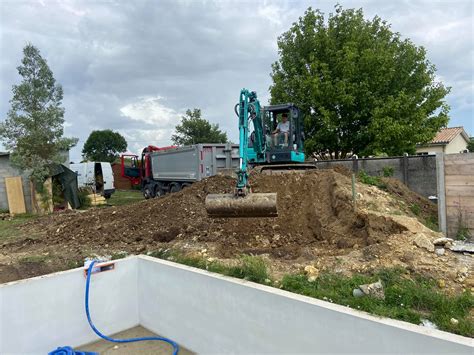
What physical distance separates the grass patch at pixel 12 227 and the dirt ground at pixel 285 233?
19.6 inches

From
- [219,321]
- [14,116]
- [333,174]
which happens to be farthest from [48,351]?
[14,116]

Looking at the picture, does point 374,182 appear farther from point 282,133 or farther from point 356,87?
point 356,87

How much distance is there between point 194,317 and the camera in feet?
15.2

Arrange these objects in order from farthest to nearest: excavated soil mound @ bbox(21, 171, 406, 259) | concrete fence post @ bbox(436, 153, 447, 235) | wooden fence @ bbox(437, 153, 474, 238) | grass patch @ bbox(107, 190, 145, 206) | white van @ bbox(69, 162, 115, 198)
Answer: white van @ bbox(69, 162, 115, 198)
grass patch @ bbox(107, 190, 145, 206)
concrete fence post @ bbox(436, 153, 447, 235)
wooden fence @ bbox(437, 153, 474, 238)
excavated soil mound @ bbox(21, 171, 406, 259)

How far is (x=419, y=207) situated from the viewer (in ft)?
27.8

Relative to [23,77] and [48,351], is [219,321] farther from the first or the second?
[23,77]

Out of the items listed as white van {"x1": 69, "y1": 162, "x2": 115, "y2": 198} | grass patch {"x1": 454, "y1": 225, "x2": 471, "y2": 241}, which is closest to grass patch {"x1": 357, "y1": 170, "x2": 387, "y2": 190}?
grass patch {"x1": 454, "y1": 225, "x2": 471, "y2": 241}

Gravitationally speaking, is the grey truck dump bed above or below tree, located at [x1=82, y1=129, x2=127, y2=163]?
below

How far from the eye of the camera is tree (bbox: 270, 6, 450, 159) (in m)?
13.9

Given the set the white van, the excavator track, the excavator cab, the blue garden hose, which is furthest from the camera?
the white van

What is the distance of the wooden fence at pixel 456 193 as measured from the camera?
6.55 metres

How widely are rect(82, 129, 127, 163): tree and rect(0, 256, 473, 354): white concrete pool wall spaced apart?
4486 centimetres

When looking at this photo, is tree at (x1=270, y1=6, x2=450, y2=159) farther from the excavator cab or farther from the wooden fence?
the wooden fence

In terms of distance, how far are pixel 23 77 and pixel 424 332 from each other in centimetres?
1575
